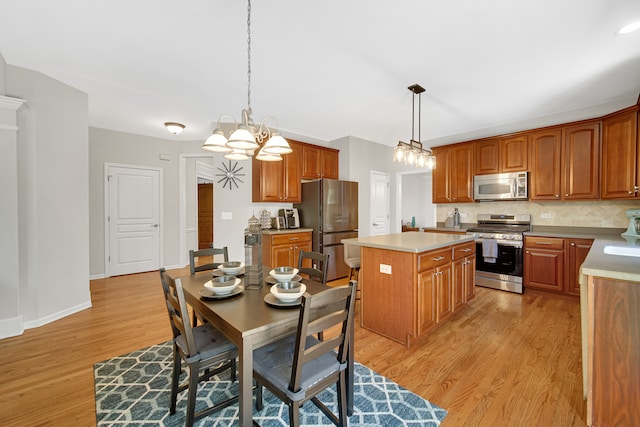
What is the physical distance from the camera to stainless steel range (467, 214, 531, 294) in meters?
3.84

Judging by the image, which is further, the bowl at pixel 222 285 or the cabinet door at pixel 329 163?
the cabinet door at pixel 329 163

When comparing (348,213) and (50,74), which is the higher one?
(50,74)

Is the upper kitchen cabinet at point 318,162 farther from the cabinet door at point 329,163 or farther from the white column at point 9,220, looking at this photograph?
the white column at point 9,220

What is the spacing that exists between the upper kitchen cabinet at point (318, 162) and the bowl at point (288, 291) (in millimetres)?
3344

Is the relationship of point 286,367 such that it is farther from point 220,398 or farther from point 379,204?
point 379,204

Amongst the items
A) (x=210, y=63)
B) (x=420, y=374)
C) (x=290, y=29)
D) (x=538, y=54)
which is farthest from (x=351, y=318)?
(x=538, y=54)

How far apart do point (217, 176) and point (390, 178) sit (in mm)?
3691

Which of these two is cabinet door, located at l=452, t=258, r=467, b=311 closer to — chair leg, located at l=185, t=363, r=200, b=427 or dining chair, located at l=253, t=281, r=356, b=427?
dining chair, located at l=253, t=281, r=356, b=427

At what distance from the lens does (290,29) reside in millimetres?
2234

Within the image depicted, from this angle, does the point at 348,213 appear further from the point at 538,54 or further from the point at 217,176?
the point at 538,54

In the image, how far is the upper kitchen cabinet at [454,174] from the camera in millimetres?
4590

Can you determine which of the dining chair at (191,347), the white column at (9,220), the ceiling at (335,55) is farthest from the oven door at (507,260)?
the white column at (9,220)

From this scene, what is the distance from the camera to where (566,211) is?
397cm

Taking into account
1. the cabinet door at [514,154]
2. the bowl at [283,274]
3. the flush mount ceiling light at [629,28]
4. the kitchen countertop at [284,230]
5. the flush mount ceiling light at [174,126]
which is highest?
the flush mount ceiling light at [629,28]
